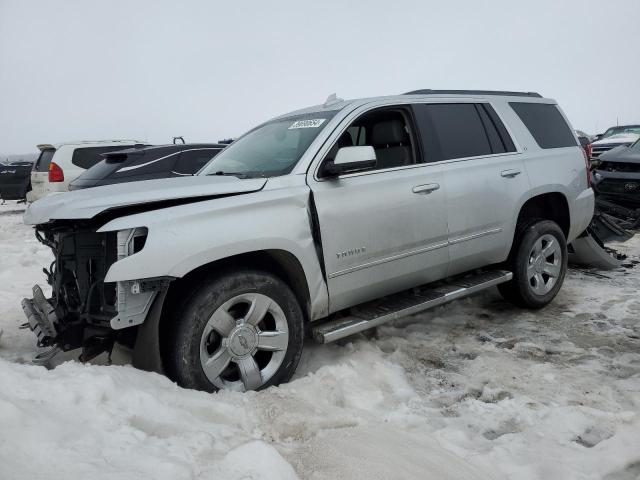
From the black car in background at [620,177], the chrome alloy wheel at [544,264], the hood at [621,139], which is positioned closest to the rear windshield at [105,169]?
the chrome alloy wheel at [544,264]

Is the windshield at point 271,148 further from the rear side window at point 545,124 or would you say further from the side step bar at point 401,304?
the rear side window at point 545,124

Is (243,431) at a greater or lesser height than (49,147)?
lesser

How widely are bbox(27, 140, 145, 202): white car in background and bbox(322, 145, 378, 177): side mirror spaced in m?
8.47

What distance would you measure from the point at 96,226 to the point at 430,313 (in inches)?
118

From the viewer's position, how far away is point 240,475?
194 cm

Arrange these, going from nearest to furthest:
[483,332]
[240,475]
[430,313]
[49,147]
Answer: [240,475]
[483,332]
[430,313]
[49,147]

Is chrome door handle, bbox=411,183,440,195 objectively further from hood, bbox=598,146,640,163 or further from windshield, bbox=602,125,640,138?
windshield, bbox=602,125,640,138

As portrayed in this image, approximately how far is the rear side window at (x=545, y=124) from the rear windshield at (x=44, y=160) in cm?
945

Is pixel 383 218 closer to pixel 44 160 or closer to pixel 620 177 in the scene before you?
pixel 620 177

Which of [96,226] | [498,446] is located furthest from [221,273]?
[498,446]

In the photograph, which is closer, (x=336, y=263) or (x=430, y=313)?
(x=336, y=263)

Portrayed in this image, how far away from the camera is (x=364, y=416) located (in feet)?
8.80

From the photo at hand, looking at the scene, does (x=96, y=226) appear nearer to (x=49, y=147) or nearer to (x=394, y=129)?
(x=394, y=129)

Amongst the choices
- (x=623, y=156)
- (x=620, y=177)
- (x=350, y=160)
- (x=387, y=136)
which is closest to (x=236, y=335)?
(x=350, y=160)
